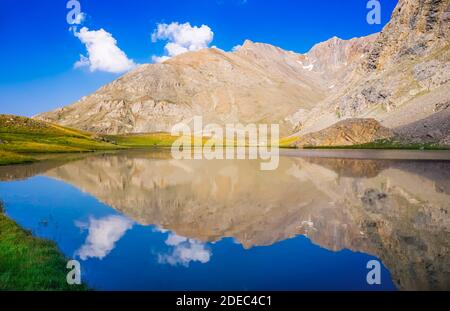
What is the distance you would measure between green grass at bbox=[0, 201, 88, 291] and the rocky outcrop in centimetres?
15010

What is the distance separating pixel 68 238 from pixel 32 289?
361 inches

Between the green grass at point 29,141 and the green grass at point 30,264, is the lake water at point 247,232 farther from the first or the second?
the green grass at point 29,141

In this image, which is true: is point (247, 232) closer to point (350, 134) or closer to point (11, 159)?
point (11, 159)

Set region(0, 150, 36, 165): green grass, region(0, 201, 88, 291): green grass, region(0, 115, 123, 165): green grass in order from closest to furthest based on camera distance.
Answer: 1. region(0, 201, 88, 291): green grass
2. region(0, 150, 36, 165): green grass
3. region(0, 115, 123, 165): green grass

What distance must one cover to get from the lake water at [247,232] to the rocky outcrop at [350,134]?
11903 centimetres

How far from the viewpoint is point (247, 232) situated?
2336 centimetres

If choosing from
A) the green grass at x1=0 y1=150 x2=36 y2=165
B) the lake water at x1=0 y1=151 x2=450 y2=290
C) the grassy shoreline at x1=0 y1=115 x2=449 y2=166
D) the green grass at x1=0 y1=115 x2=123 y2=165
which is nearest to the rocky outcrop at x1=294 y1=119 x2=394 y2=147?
the grassy shoreline at x1=0 y1=115 x2=449 y2=166

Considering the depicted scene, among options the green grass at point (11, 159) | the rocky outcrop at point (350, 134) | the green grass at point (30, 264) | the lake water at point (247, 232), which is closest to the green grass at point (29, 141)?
the green grass at point (11, 159)

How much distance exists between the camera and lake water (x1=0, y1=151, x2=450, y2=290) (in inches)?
612

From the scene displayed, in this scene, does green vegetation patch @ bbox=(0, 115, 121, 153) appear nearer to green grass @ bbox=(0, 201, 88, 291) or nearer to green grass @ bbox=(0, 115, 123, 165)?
green grass @ bbox=(0, 115, 123, 165)

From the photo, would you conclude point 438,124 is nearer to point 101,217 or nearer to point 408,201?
point 408,201

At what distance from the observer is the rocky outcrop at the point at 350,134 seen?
513 ft
